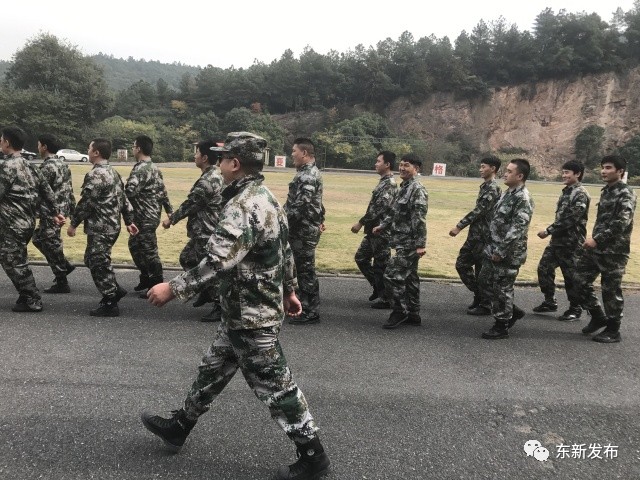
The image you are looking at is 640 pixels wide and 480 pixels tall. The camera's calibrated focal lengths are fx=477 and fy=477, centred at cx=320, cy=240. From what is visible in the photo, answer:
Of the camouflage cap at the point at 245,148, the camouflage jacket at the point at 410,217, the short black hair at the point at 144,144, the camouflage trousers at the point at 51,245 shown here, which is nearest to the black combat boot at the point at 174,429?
the camouflage cap at the point at 245,148

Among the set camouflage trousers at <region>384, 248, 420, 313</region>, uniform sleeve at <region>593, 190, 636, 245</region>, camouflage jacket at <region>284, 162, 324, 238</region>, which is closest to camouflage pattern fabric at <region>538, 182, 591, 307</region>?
uniform sleeve at <region>593, 190, 636, 245</region>

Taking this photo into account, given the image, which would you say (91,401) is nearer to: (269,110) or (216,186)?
(216,186)

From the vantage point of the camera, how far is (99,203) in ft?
18.2

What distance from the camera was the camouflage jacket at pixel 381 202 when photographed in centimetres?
643

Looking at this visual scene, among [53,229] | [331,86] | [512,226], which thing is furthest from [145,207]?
[331,86]

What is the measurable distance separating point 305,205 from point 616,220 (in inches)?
138

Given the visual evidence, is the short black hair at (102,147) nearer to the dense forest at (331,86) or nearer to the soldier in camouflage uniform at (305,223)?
the soldier in camouflage uniform at (305,223)

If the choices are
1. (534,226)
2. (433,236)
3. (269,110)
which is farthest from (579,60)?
(433,236)

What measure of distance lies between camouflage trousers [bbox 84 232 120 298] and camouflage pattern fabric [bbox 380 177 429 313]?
3.20 m

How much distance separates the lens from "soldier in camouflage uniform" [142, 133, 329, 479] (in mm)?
2611

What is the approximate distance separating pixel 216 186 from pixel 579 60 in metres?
70.6

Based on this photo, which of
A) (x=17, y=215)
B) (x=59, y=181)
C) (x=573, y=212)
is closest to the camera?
(x=17, y=215)

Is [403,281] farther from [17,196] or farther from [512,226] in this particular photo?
[17,196]

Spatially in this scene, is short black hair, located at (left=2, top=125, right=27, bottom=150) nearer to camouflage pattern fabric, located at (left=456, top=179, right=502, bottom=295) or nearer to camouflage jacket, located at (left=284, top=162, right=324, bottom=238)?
camouflage jacket, located at (left=284, top=162, right=324, bottom=238)
